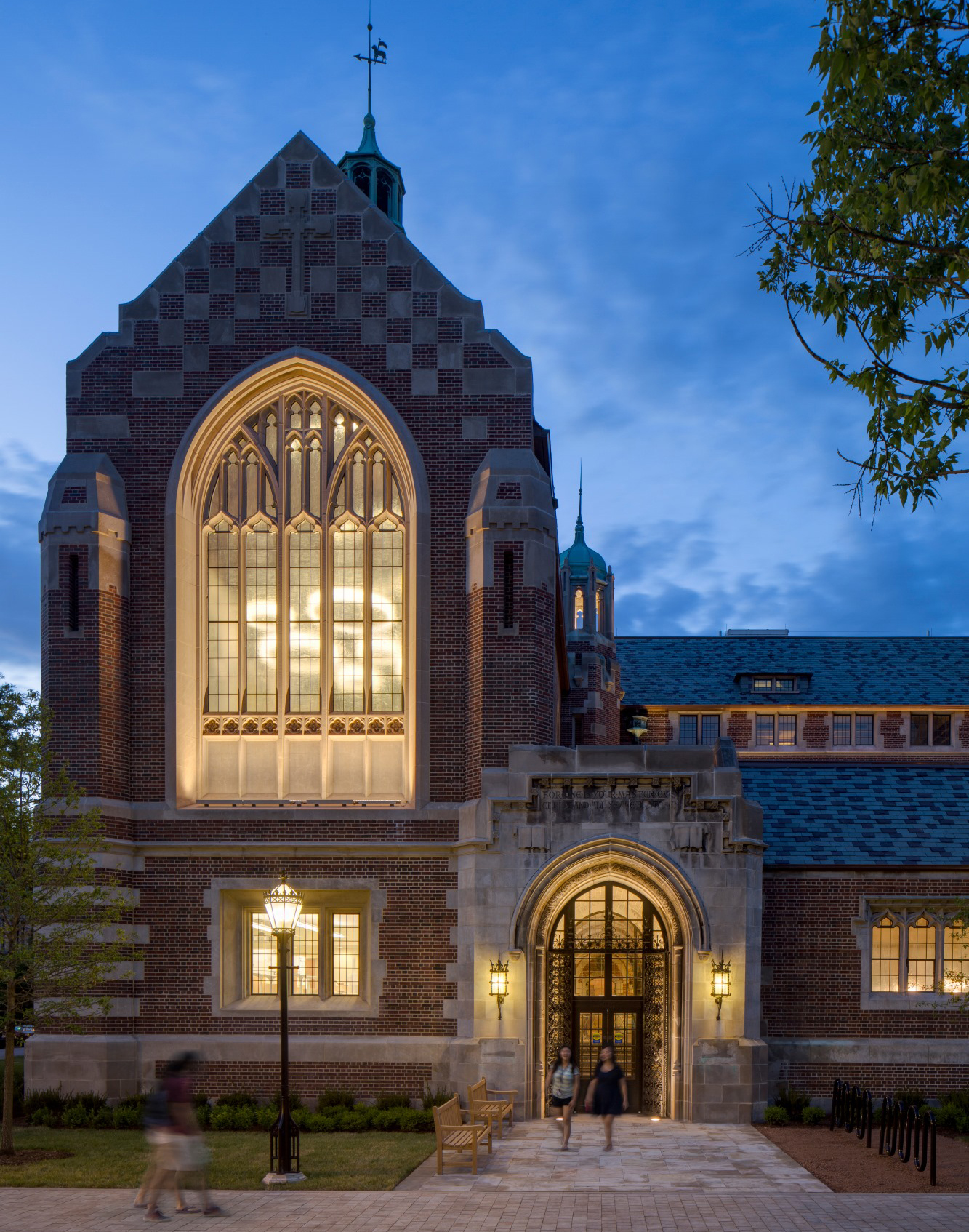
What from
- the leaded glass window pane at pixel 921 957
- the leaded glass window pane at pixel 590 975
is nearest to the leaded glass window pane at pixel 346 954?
the leaded glass window pane at pixel 590 975

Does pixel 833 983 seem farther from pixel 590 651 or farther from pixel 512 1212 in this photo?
pixel 590 651

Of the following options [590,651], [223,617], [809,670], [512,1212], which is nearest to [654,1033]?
[512,1212]

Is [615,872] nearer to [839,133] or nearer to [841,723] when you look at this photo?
[839,133]

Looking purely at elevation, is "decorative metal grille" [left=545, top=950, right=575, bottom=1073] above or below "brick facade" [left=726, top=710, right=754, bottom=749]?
below

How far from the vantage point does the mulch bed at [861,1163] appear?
1538cm

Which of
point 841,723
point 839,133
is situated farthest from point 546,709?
point 841,723

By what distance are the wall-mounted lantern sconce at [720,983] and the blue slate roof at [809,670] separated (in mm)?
24622

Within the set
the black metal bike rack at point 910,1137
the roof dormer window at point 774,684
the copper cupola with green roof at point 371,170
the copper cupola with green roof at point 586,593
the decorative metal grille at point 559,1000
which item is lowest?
the black metal bike rack at point 910,1137

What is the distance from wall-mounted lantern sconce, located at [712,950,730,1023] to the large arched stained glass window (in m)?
6.85

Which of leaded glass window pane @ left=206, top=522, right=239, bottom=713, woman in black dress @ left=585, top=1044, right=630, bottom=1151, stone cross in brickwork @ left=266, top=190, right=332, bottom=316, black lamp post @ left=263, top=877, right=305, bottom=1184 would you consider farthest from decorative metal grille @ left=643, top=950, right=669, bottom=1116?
stone cross in brickwork @ left=266, top=190, right=332, bottom=316

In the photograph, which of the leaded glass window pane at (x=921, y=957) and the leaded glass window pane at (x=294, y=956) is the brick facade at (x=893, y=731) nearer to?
the leaded glass window pane at (x=921, y=957)

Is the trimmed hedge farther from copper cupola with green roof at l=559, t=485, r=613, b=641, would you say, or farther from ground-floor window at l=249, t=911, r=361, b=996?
copper cupola with green roof at l=559, t=485, r=613, b=641

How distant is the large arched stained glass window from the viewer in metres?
22.5

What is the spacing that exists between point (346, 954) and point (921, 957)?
10.1 meters
